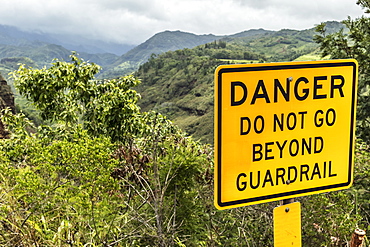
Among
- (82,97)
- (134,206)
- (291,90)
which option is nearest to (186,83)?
(82,97)

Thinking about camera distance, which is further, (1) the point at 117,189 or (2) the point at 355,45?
(2) the point at 355,45

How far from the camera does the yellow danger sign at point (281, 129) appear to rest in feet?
3.95

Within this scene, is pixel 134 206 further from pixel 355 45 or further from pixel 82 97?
pixel 355 45

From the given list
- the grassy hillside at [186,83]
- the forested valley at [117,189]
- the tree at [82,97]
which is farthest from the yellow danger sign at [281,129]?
the grassy hillside at [186,83]

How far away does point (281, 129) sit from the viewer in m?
1.27

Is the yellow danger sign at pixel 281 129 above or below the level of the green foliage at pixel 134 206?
above

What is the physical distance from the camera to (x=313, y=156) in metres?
1.32

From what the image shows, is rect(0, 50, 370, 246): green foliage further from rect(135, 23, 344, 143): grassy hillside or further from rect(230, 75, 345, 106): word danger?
rect(135, 23, 344, 143): grassy hillside

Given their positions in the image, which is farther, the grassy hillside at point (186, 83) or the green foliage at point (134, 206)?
the grassy hillside at point (186, 83)

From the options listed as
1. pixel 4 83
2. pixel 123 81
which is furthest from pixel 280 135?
pixel 4 83

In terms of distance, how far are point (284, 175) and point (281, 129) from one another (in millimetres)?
198

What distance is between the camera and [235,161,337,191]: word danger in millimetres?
1249

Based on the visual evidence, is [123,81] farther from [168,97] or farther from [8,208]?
[168,97]

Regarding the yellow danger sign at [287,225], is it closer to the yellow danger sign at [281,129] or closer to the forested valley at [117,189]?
the yellow danger sign at [281,129]
